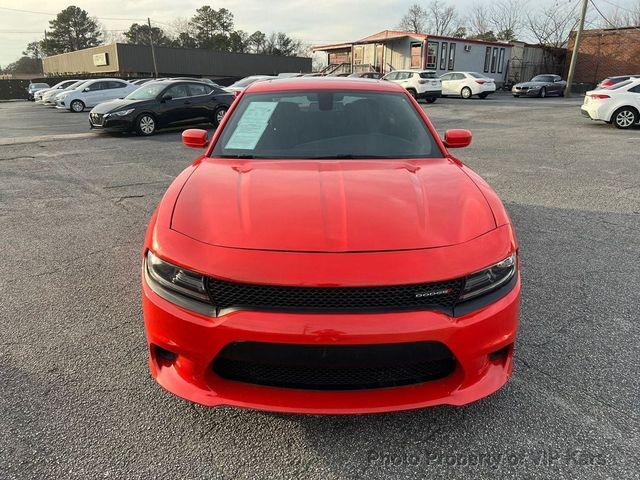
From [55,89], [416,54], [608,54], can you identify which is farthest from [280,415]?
[608,54]

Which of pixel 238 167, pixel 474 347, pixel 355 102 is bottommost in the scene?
pixel 474 347

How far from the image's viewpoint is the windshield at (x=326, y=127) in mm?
3064

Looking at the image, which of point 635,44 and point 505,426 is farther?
point 635,44

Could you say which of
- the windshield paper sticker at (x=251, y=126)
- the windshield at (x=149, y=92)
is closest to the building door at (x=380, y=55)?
the windshield at (x=149, y=92)

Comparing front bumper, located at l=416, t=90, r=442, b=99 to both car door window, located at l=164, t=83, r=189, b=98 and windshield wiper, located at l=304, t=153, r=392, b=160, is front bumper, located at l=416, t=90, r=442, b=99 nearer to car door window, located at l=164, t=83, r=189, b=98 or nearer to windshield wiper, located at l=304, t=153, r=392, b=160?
car door window, located at l=164, t=83, r=189, b=98

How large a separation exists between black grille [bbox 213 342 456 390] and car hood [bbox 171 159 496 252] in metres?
0.42

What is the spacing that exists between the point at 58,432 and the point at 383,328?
1.60 meters

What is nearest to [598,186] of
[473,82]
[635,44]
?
[473,82]

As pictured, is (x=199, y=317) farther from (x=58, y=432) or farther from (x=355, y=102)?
(x=355, y=102)

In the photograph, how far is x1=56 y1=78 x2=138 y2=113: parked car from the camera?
22.4m

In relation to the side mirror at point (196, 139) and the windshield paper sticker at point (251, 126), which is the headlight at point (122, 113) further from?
the windshield paper sticker at point (251, 126)

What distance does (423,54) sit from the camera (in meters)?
36.3

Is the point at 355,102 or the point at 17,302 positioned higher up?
A: the point at 355,102

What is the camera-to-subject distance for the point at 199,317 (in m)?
1.88
